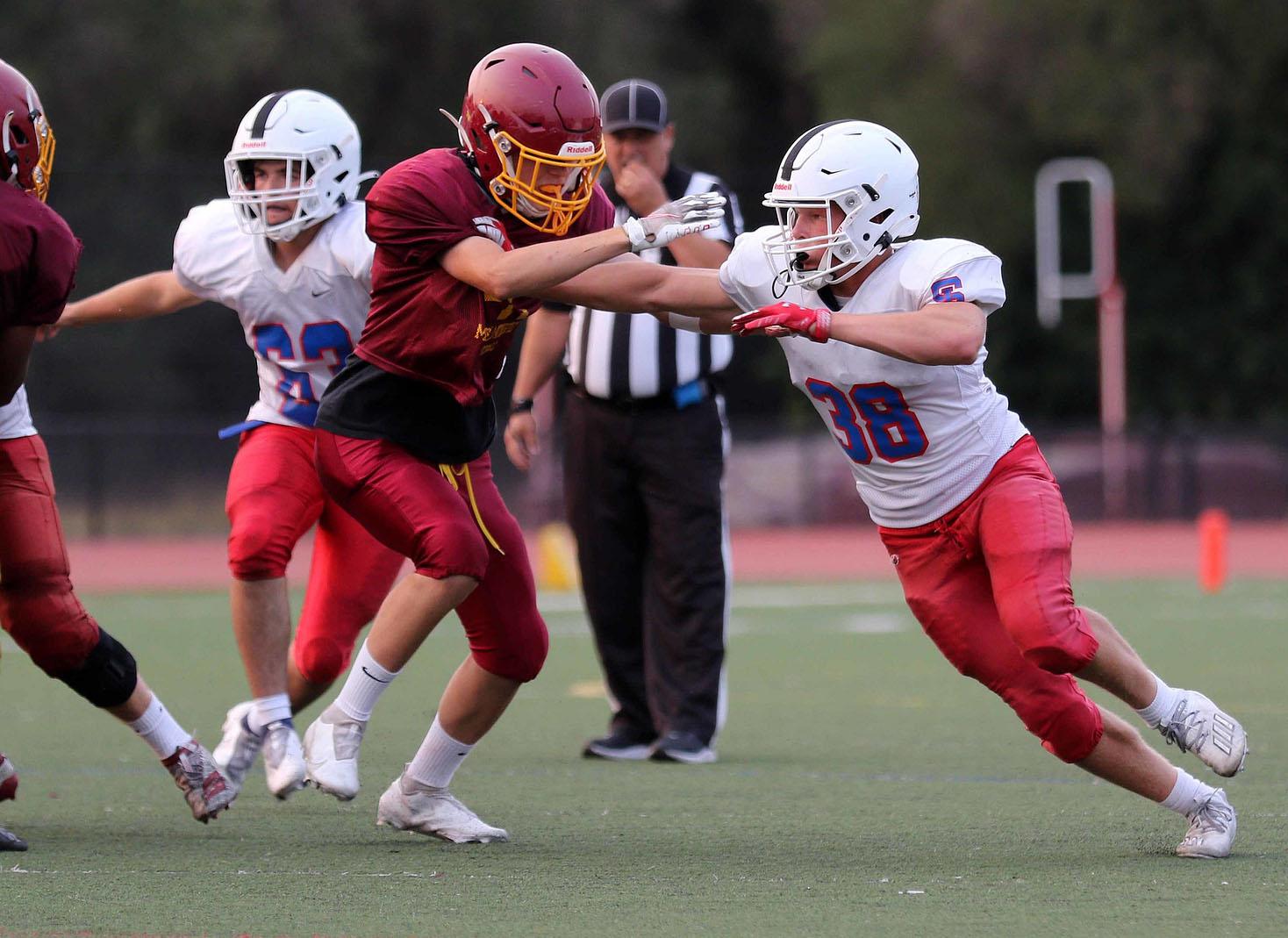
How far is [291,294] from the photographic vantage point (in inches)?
191

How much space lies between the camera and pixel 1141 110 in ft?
68.7

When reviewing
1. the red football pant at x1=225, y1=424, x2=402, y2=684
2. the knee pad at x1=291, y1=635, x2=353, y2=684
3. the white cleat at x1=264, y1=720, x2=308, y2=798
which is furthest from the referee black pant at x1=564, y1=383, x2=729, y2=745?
the white cleat at x1=264, y1=720, x2=308, y2=798

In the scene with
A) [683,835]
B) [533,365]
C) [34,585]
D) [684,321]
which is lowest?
[683,835]

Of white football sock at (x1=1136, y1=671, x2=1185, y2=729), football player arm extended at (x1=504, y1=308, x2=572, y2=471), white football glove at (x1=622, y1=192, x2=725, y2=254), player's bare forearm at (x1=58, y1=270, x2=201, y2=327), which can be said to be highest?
white football glove at (x1=622, y1=192, x2=725, y2=254)

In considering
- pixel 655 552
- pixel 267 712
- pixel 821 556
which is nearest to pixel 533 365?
pixel 655 552

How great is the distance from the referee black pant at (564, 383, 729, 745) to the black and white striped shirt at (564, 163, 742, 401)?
0.25 feet

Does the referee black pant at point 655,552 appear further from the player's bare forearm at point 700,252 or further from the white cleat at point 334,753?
the white cleat at point 334,753

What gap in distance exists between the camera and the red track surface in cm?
1403

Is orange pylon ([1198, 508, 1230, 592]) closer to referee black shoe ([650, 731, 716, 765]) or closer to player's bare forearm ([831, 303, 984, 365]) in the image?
referee black shoe ([650, 731, 716, 765])

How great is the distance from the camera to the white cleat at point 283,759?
447cm

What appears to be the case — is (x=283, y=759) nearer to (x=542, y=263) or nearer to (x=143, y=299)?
(x=143, y=299)

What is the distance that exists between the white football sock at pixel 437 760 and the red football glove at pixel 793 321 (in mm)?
1207

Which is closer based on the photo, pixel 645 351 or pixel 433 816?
pixel 433 816

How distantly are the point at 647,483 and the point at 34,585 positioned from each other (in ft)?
7.40
